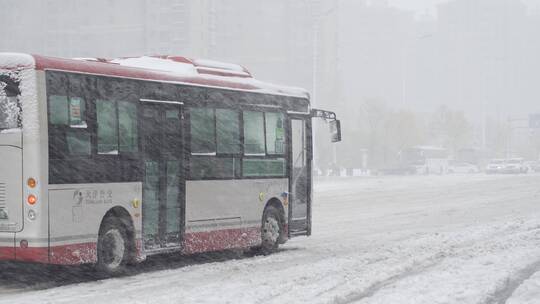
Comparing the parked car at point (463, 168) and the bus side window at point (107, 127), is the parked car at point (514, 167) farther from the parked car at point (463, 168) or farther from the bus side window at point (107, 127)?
the bus side window at point (107, 127)

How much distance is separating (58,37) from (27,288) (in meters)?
122

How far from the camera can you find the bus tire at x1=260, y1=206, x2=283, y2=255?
54.0 feet

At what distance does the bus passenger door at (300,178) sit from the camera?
1744 cm

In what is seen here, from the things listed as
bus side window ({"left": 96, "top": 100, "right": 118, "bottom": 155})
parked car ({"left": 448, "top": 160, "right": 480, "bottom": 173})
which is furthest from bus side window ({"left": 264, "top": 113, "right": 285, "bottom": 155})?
parked car ({"left": 448, "top": 160, "right": 480, "bottom": 173})

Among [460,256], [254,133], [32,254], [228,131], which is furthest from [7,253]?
[460,256]

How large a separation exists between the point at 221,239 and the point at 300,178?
10.1 ft

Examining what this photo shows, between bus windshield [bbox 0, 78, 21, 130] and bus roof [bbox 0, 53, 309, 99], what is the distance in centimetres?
23

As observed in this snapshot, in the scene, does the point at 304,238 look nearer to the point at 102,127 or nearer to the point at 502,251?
the point at 502,251

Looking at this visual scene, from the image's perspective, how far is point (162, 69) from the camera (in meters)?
14.4

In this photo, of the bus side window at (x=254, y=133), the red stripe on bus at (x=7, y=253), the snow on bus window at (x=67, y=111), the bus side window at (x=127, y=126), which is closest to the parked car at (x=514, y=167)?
the bus side window at (x=254, y=133)

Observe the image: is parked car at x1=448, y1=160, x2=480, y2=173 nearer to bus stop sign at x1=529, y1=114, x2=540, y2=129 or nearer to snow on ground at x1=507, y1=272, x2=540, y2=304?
bus stop sign at x1=529, y1=114, x2=540, y2=129

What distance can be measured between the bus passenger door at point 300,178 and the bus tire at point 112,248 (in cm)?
487

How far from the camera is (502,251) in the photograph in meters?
15.8

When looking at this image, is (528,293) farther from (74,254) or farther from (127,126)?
(127,126)
